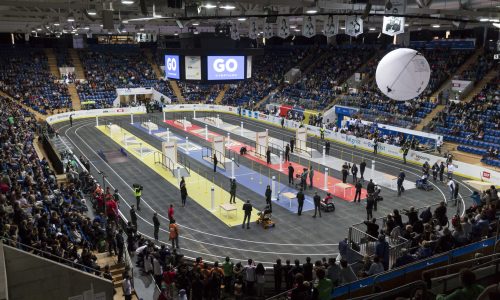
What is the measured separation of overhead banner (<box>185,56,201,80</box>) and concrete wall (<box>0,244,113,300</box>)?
30.5 feet

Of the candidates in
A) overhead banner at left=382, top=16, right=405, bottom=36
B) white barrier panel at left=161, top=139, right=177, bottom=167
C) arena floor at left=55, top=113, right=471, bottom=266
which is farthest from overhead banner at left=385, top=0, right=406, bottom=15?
white barrier panel at left=161, top=139, right=177, bottom=167

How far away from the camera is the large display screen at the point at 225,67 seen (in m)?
19.1

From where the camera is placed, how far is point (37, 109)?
159 ft

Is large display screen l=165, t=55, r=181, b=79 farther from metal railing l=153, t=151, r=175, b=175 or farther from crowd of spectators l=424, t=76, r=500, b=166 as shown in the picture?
crowd of spectators l=424, t=76, r=500, b=166

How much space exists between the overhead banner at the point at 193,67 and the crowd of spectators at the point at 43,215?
692 centimetres

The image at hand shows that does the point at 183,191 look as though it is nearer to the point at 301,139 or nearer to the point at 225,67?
the point at 225,67

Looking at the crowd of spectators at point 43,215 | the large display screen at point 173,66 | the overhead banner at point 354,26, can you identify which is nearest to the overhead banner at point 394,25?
the overhead banner at point 354,26

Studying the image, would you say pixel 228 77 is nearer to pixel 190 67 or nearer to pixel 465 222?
pixel 190 67

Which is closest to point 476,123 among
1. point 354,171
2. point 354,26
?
point 354,171

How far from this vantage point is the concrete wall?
1216cm

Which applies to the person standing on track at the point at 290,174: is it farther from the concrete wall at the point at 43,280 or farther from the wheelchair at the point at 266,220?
the concrete wall at the point at 43,280

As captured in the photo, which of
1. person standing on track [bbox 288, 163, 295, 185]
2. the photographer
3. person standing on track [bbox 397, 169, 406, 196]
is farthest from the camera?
person standing on track [bbox 288, 163, 295, 185]

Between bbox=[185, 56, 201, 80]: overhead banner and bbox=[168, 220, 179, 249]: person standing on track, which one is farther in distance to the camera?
bbox=[185, 56, 201, 80]: overhead banner

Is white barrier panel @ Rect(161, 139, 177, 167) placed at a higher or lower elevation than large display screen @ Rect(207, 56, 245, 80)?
lower
